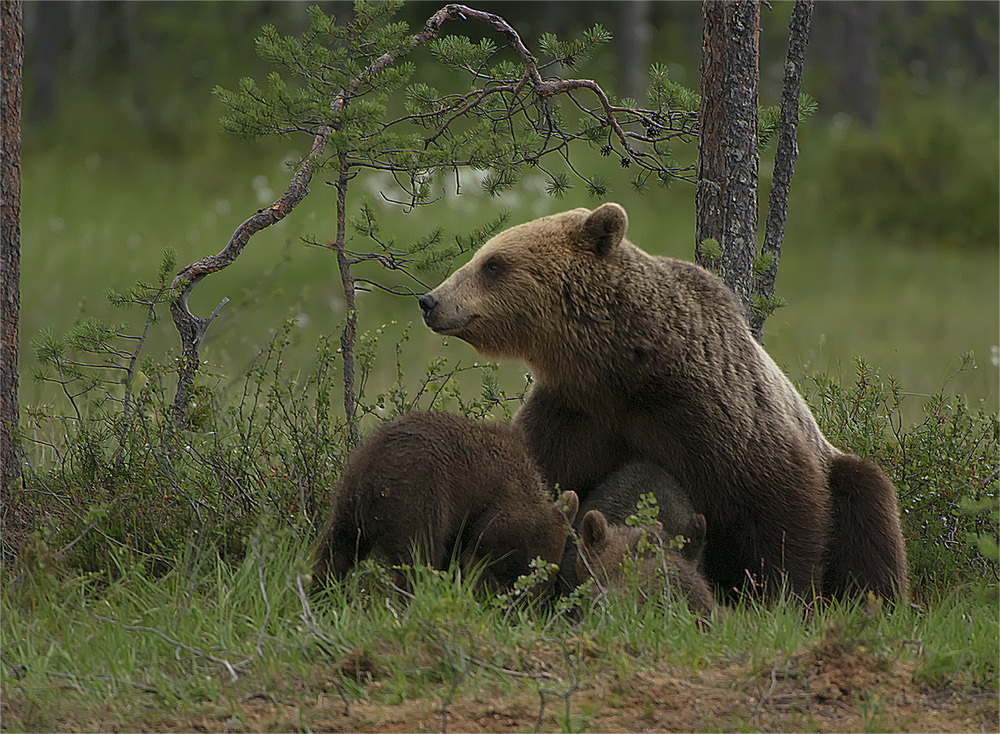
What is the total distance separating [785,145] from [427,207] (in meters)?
11.0

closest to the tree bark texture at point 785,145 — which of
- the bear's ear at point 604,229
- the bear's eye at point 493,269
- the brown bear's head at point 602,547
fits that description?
the bear's ear at point 604,229

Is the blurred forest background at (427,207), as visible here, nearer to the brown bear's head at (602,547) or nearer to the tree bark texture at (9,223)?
the tree bark texture at (9,223)

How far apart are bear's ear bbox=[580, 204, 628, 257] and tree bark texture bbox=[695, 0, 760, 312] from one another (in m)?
0.98

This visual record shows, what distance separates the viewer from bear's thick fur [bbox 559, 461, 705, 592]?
14.4 ft

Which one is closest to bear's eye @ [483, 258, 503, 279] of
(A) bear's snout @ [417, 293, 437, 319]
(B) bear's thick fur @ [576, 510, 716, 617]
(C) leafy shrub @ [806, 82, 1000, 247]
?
(A) bear's snout @ [417, 293, 437, 319]

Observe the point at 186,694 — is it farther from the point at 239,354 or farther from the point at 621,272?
the point at 239,354

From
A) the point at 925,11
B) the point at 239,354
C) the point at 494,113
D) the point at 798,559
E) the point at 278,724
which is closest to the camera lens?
the point at 278,724

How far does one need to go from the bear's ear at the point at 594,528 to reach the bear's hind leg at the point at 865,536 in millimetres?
1061

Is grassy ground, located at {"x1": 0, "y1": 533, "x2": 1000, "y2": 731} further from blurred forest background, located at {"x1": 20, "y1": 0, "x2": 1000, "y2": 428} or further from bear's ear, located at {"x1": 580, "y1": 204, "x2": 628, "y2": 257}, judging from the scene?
blurred forest background, located at {"x1": 20, "y1": 0, "x2": 1000, "y2": 428}

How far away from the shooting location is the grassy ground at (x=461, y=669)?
3.06m

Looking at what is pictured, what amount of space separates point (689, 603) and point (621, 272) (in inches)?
52.5

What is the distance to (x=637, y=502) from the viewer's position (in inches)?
176

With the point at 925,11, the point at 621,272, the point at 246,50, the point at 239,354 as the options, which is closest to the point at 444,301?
the point at 621,272

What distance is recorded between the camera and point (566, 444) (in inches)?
183
